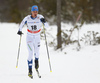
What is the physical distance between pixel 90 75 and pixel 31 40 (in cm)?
247

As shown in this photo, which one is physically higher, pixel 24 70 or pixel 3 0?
pixel 3 0

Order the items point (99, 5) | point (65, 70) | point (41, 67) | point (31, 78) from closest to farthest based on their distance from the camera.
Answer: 1. point (31, 78)
2. point (65, 70)
3. point (41, 67)
4. point (99, 5)

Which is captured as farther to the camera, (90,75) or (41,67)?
(41,67)

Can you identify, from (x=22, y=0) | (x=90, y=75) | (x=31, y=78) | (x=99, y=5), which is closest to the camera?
(x=31, y=78)

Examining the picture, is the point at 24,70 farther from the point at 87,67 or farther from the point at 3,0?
the point at 3,0

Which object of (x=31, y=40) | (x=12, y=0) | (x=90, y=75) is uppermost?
(x=12, y=0)

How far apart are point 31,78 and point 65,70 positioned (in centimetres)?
163

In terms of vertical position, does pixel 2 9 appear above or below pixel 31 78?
above

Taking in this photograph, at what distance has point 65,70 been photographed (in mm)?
6113

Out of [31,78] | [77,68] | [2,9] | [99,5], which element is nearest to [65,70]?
[77,68]

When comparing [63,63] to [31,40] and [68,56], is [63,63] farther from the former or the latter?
[31,40]

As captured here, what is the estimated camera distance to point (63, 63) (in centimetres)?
704

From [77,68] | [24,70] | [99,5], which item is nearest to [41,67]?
[24,70]

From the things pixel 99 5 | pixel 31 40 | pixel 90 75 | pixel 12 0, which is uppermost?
pixel 12 0
